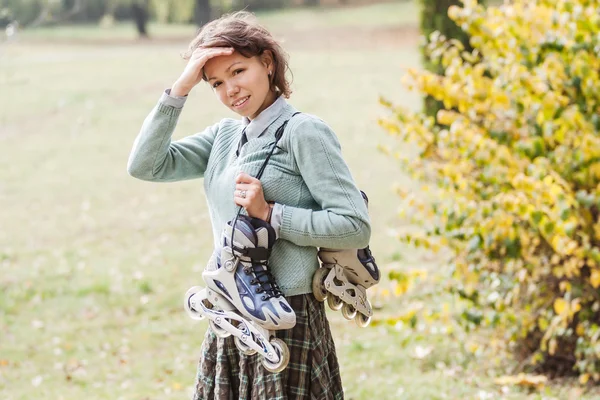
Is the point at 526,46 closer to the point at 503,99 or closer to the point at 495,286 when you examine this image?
the point at 503,99

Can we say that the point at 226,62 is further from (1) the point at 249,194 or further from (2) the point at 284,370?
(2) the point at 284,370

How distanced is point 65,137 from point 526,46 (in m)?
11.8

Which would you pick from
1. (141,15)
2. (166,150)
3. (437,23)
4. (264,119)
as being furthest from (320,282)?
(141,15)

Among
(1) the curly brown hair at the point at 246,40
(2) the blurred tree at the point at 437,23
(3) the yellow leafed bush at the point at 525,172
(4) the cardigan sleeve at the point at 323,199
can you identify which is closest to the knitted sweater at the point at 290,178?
(4) the cardigan sleeve at the point at 323,199

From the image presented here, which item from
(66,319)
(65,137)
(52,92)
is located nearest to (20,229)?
(66,319)

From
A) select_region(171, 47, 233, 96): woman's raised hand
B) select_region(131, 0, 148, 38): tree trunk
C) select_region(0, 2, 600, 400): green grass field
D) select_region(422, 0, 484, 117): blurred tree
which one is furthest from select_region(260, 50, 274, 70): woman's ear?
select_region(131, 0, 148, 38): tree trunk

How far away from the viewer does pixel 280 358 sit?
2301mm

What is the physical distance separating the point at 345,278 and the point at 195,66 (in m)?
0.71

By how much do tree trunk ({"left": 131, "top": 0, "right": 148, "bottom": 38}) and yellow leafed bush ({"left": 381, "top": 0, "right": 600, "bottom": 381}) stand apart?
26974 millimetres

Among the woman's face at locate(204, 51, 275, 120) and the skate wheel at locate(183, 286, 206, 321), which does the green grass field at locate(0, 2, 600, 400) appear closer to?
the woman's face at locate(204, 51, 275, 120)

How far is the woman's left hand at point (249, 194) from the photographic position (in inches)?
89.3

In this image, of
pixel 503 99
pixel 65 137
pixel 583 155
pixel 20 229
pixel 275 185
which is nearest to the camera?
pixel 275 185

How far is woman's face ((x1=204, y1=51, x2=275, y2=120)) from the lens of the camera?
2.37 m

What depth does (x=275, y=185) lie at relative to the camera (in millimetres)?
2369
